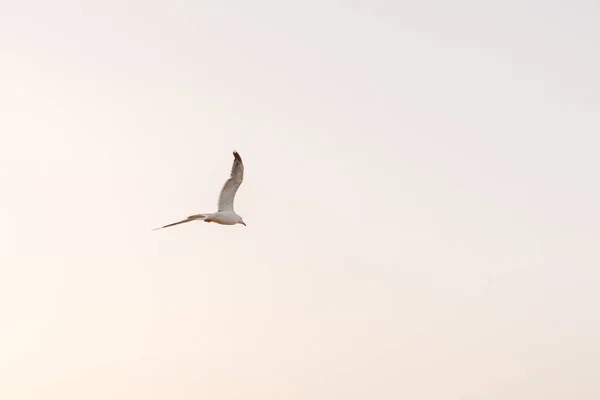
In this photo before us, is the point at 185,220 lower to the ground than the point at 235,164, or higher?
lower

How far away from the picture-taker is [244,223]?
73250mm

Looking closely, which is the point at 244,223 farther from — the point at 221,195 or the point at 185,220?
the point at 185,220

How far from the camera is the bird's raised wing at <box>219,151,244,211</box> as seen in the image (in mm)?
71250

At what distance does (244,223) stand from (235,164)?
502 centimetres

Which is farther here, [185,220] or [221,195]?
[221,195]

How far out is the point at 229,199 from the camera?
7262 centimetres

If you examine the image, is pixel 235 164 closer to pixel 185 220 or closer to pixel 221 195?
pixel 221 195

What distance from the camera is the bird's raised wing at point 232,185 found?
71.2 meters

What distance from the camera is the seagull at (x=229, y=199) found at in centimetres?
7125

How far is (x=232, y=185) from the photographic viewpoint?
72.2 m

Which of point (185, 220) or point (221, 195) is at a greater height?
point (221, 195)

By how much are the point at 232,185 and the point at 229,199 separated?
1180mm

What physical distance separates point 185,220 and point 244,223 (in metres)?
8.81

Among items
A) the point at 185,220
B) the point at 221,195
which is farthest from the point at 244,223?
the point at 185,220
